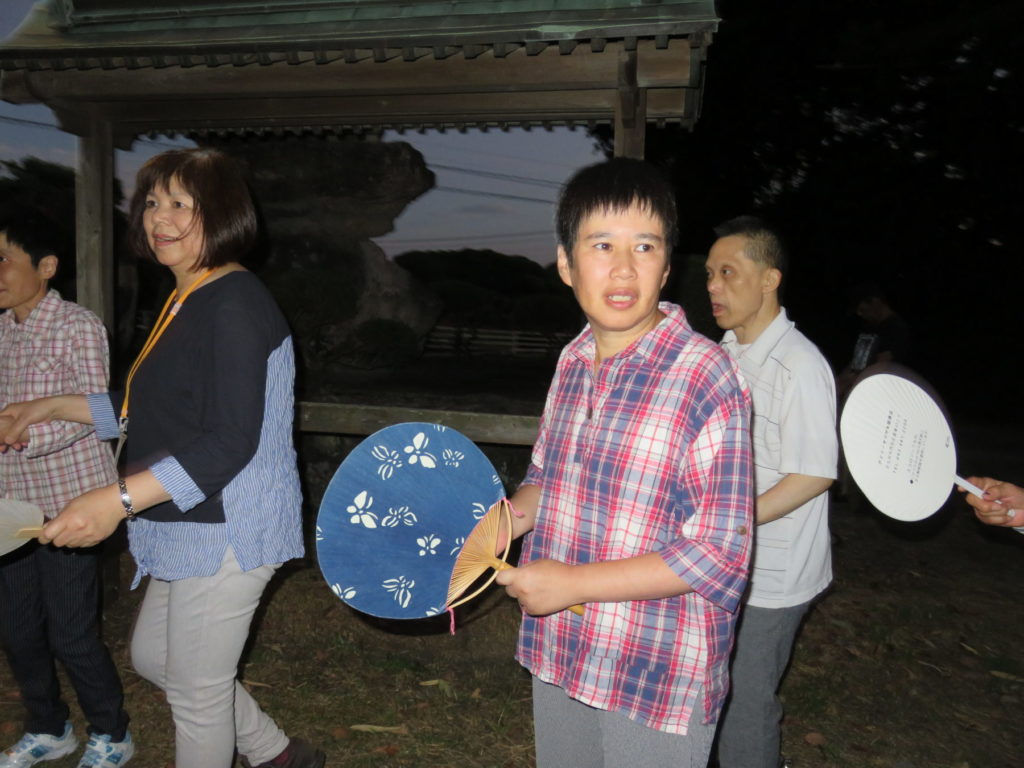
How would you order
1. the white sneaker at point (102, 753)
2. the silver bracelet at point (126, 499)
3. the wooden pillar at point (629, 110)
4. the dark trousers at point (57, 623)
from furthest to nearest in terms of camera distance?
the wooden pillar at point (629, 110) → the white sneaker at point (102, 753) → the dark trousers at point (57, 623) → the silver bracelet at point (126, 499)

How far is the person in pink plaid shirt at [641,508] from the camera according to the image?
4.27ft

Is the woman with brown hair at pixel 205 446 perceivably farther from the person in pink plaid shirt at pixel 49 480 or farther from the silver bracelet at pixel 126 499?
the person in pink plaid shirt at pixel 49 480

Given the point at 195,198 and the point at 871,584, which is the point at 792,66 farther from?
the point at 195,198

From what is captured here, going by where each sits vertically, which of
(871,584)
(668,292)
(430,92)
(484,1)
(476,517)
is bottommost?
(871,584)

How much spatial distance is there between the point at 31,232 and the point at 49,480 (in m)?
0.85

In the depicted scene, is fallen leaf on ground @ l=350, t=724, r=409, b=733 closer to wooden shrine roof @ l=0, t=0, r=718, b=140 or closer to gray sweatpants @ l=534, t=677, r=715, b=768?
gray sweatpants @ l=534, t=677, r=715, b=768

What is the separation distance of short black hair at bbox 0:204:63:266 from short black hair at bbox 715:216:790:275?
7.47ft

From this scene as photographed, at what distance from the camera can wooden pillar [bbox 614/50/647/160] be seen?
11.7ft

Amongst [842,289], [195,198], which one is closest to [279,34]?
[195,198]

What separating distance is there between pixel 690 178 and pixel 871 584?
1247 centimetres

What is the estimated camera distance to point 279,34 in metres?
3.70

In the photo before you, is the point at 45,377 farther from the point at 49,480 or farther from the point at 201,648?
the point at 201,648

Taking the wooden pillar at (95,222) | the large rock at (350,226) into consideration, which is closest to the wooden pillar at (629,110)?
the wooden pillar at (95,222)

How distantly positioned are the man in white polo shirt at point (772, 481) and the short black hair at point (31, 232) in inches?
89.9
